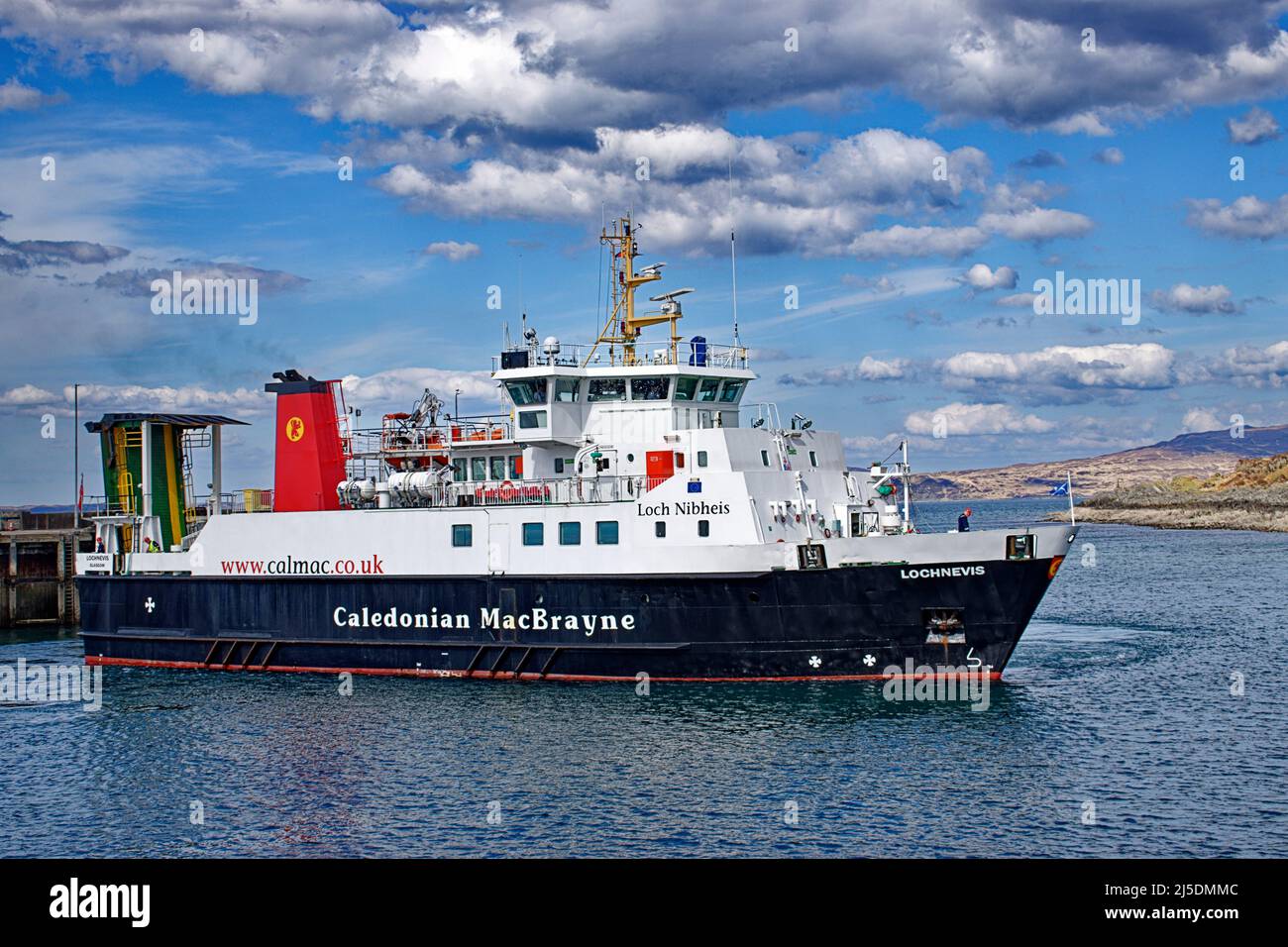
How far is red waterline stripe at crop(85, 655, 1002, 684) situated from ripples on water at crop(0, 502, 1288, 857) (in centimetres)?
28

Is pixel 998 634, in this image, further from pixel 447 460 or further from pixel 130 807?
pixel 130 807

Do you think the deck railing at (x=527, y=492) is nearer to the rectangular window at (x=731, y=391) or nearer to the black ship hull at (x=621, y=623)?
the black ship hull at (x=621, y=623)

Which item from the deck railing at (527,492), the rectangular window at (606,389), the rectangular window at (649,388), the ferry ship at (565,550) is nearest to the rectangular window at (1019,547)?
the ferry ship at (565,550)

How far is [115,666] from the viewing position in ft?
112

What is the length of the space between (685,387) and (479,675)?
892 cm

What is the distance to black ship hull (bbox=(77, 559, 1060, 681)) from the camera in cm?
2550

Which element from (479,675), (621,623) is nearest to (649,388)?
(621,623)

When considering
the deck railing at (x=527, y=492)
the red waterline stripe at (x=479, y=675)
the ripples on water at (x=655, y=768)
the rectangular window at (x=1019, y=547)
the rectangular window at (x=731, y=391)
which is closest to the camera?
the ripples on water at (x=655, y=768)

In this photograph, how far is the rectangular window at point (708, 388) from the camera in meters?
30.7

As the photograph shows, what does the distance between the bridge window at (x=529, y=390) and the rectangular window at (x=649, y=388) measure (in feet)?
7.79

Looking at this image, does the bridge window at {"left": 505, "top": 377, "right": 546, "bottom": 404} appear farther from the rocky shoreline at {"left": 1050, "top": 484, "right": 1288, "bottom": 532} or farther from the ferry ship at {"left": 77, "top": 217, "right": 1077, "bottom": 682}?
the rocky shoreline at {"left": 1050, "top": 484, "right": 1288, "bottom": 532}

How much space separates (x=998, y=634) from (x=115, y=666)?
24586 mm

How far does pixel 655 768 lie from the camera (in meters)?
20.8
